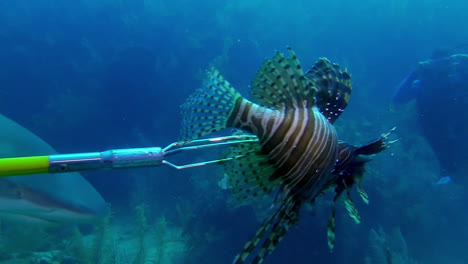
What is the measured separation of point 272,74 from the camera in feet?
4.32

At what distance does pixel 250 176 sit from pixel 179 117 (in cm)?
1182

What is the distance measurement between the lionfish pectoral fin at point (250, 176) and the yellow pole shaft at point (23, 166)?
67cm

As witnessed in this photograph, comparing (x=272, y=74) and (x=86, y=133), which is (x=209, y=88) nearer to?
(x=272, y=74)

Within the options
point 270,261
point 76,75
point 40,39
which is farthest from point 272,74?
point 40,39

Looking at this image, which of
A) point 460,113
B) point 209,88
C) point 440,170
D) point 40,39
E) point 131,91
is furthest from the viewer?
point 40,39

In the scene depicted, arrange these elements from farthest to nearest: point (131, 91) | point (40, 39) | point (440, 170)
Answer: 1. point (40, 39)
2. point (131, 91)
3. point (440, 170)

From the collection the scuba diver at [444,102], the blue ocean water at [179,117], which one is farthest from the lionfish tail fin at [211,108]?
the scuba diver at [444,102]

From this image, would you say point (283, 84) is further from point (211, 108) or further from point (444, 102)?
point (444, 102)

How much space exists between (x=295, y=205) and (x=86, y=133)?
12635 millimetres

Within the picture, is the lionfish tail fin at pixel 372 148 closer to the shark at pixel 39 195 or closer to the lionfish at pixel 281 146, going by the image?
the lionfish at pixel 281 146

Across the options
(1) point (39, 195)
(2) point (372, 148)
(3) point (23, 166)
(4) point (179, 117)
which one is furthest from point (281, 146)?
(4) point (179, 117)

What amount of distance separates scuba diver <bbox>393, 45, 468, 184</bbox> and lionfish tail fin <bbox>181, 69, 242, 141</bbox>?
36.0 ft

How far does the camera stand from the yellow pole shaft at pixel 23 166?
46.0 inches

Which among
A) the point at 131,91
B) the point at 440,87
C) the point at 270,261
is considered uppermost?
the point at 131,91
